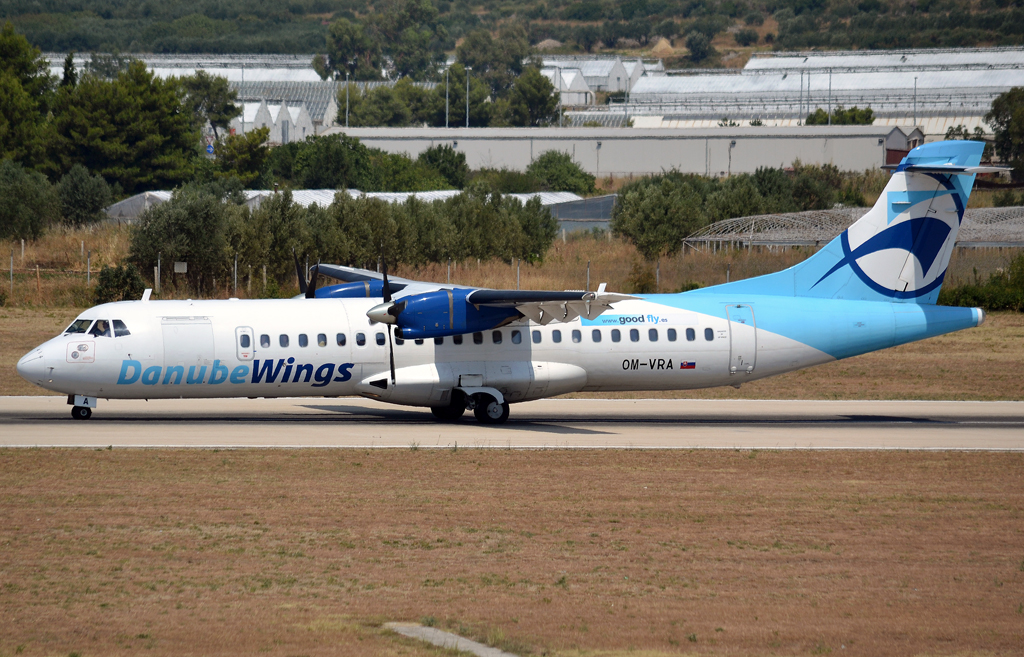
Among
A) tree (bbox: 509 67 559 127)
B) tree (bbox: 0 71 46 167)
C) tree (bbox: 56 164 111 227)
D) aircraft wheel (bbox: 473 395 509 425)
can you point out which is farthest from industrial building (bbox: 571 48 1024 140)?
aircraft wheel (bbox: 473 395 509 425)

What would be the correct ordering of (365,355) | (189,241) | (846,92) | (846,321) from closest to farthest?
(365,355)
(846,321)
(189,241)
(846,92)

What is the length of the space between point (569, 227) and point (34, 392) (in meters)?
59.8

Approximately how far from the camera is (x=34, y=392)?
Answer: 2991 centimetres

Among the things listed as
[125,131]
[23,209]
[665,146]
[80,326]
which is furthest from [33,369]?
[665,146]

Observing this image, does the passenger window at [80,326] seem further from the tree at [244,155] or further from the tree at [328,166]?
the tree at [244,155]

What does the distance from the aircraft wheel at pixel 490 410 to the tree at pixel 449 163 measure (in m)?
81.5

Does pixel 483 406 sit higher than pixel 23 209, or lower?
lower

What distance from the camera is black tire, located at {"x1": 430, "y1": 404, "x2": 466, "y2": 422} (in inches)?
1021

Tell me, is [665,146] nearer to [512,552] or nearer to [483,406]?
[483,406]

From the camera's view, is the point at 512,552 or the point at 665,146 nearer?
the point at 512,552

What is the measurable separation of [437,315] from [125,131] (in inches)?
2798

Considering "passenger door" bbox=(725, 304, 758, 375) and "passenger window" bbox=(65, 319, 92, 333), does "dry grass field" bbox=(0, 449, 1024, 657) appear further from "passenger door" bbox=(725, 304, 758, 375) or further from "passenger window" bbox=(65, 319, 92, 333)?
"passenger door" bbox=(725, 304, 758, 375)

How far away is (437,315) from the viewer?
79.7 feet

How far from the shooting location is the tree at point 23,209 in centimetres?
5966
